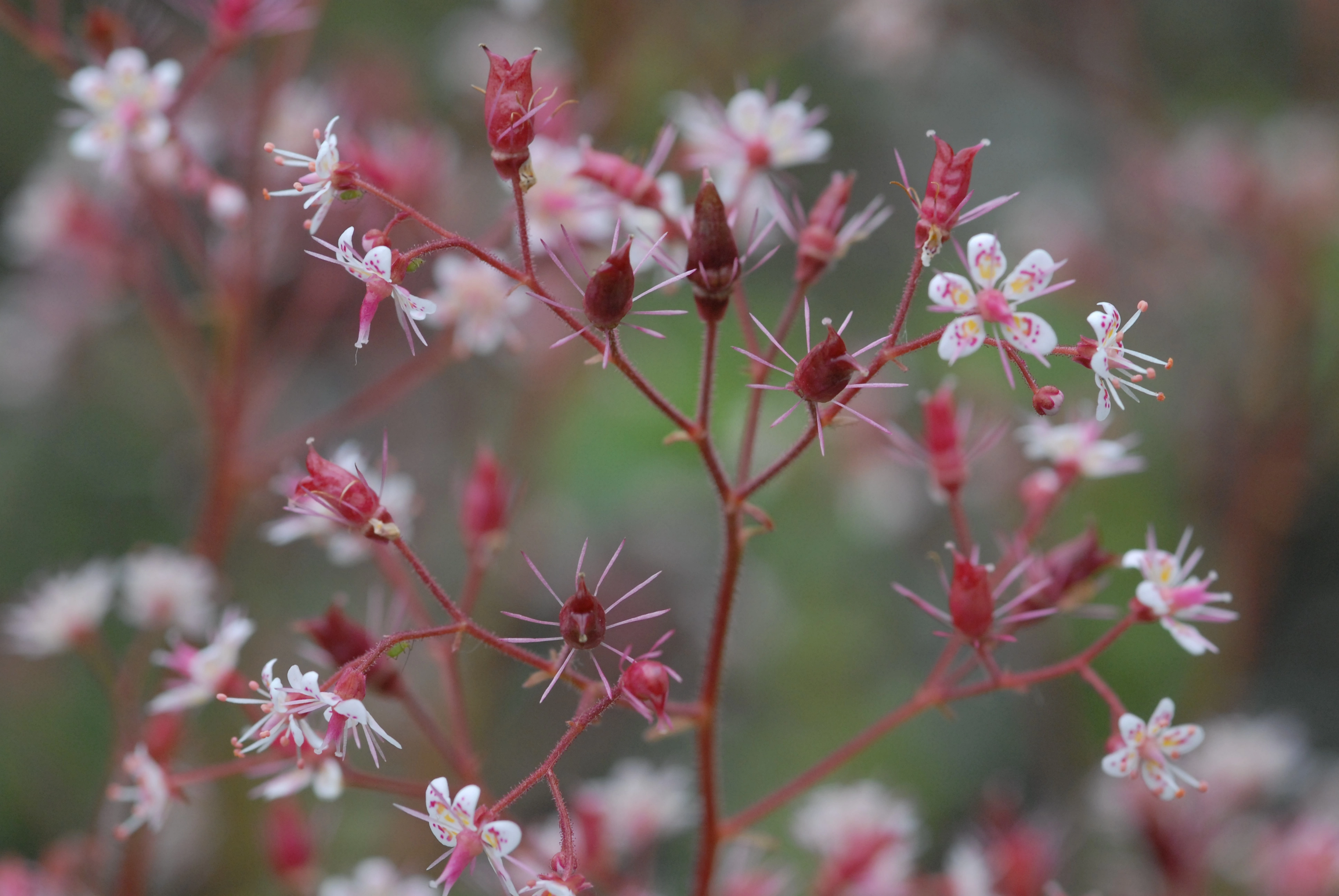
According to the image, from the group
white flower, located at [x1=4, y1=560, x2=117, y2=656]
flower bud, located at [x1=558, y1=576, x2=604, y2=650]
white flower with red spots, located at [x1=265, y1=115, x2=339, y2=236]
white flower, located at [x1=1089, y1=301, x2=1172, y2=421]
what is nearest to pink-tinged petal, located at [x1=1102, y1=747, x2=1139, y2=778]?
white flower, located at [x1=1089, y1=301, x2=1172, y2=421]

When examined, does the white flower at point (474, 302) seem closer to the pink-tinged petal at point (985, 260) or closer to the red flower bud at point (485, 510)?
the red flower bud at point (485, 510)

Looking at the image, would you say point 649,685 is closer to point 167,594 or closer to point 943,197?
point 943,197

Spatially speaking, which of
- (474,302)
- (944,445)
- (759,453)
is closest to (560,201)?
(474,302)

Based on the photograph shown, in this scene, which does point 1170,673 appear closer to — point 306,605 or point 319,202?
point 306,605

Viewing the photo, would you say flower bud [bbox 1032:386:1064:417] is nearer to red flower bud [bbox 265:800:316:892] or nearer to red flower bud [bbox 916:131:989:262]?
red flower bud [bbox 916:131:989:262]

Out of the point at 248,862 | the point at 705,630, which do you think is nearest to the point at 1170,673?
the point at 705,630

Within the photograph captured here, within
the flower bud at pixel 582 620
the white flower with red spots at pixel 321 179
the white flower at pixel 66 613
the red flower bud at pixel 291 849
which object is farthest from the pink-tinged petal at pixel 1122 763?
the white flower at pixel 66 613
